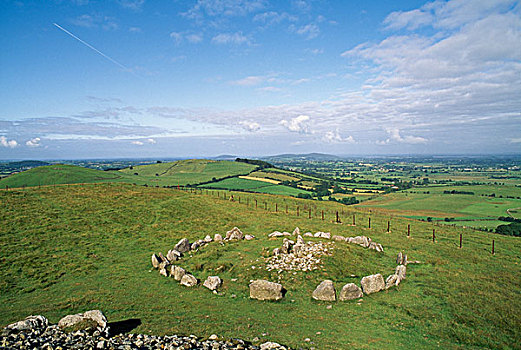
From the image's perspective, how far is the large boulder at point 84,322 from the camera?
1193 centimetres

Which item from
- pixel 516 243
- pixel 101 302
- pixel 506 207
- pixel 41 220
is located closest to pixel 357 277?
pixel 101 302

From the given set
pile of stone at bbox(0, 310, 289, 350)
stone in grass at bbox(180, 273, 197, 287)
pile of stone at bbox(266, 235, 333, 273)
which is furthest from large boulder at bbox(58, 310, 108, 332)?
pile of stone at bbox(266, 235, 333, 273)

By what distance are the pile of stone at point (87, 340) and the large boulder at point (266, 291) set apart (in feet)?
16.7

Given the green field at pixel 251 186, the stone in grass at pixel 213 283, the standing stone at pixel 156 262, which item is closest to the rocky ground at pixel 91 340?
the stone in grass at pixel 213 283

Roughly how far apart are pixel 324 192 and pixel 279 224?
269ft

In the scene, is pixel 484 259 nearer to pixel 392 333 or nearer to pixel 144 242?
pixel 392 333

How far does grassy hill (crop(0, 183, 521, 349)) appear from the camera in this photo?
13250 mm

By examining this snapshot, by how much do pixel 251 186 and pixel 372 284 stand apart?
92692 millimetres

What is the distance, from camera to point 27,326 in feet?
37.8

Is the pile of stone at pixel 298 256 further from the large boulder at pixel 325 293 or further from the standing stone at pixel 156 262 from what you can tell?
the standing stone at pixel 156 262

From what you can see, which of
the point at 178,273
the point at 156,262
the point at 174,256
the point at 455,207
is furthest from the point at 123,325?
the point at 455,207

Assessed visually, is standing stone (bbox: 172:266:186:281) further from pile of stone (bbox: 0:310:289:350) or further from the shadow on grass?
pile of stone (bbox: 0:310:289:350)

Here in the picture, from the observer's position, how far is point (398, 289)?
59.2ft

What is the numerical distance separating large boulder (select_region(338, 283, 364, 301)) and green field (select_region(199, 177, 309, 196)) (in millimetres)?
83035
